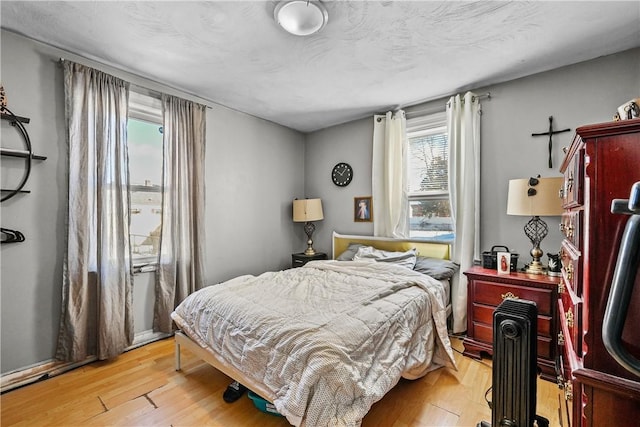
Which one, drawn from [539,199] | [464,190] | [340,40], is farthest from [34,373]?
[539,199]

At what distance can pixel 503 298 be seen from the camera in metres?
2.31

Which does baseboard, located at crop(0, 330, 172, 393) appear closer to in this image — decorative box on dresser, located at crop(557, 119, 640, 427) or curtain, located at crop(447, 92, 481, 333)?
decorative box on dresser, located at crop(557, 119, 640, 427)

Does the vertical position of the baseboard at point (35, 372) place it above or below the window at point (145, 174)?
below


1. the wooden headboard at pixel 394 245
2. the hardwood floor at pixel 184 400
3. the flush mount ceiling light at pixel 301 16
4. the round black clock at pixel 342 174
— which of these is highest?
the flush mount ceiling light at pixel 301 16

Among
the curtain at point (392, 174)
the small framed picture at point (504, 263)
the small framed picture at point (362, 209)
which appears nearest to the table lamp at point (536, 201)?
the small framed picture at point (504, 263)

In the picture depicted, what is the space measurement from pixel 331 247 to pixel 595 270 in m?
3.37

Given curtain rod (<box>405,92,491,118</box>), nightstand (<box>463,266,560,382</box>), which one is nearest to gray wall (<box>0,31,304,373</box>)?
curtain rod (<box>405,92,491,118</box>)

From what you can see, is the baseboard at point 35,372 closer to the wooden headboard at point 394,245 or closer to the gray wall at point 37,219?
the gray wall at point 37,219

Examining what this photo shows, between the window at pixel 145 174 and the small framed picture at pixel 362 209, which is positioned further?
the small framed picture at pixel 362 209

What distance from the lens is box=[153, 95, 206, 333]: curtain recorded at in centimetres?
283

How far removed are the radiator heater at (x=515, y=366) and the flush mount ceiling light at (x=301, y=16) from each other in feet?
6.36

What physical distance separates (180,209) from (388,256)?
2221 millimetres

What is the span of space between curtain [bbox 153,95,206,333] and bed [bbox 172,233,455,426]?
28.1 inches

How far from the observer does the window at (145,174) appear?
2.72 metres
